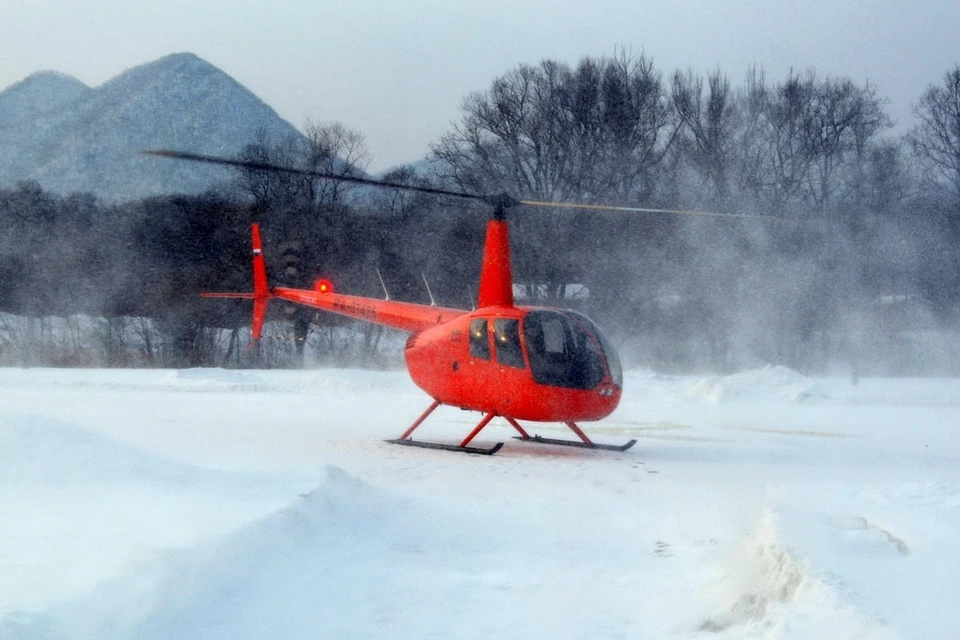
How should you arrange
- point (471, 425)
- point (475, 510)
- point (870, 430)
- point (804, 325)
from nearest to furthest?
point (475, 510) → point (870, 430) → point (471, 425) → point (804, 325)

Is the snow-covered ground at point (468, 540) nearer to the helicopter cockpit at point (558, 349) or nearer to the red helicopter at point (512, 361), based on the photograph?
the red helicopter at point (512, 361)

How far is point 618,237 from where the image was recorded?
24.0 m

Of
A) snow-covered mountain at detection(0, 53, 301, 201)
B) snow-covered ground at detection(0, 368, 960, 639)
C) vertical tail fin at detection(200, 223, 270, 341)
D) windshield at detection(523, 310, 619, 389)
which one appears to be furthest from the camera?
snow-covered mountain at detection(0, 53, 301, 201)

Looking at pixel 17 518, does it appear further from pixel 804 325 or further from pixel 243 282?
pixel 243 282

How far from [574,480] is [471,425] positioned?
485cm

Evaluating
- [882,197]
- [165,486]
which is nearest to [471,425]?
[165,486]

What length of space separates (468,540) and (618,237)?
18.7m

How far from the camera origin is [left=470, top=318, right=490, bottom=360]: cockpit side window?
10.5 meters

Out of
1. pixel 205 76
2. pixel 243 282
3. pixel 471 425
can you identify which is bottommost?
pixel 471 425

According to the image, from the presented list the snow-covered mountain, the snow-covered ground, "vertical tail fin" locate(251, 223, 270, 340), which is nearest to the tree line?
the snow-covered mountain

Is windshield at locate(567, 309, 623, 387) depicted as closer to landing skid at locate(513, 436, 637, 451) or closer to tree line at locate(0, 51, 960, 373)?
landing skid at locate(513, 436, 637, 451)

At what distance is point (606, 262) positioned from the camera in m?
23.9

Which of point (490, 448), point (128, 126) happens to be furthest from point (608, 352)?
point (128, 126)

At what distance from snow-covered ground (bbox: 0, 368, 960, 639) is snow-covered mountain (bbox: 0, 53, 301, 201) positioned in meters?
17.8
